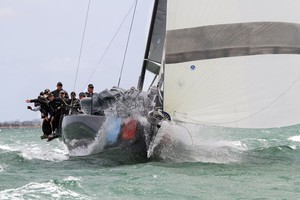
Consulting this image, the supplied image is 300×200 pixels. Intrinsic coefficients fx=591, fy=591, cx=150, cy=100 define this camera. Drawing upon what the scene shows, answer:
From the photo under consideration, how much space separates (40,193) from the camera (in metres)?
6.39

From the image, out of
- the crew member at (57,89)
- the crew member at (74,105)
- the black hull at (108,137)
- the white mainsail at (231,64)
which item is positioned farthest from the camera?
the crew member at (57,89)

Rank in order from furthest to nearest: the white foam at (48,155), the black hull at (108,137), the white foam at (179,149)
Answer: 1. the white foam at (48,155)
2. the white foam at (179,149)
3. the black hull at (108,137)

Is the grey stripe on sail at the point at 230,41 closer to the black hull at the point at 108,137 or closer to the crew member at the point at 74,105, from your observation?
the black hull at the point at 108,137

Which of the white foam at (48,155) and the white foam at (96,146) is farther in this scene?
the white foam at (48,155)

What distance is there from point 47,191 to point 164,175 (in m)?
1.66

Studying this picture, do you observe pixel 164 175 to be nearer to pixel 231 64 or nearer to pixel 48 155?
pixel 231 64

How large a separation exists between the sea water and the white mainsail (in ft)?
2.64

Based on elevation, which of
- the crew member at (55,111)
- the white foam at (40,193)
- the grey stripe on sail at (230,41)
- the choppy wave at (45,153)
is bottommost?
the white foam at (40,193)

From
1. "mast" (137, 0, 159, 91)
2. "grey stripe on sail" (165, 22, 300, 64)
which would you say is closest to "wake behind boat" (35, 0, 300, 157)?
"grey stripe on sail" (165, 22, 300, 64)

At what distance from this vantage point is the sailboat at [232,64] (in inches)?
329

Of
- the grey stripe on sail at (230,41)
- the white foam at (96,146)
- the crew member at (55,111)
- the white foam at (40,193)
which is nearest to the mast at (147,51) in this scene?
the crew member at (55,111)

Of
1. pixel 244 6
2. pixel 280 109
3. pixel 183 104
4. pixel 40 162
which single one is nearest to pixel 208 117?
pixel 183 104

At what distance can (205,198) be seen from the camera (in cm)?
612

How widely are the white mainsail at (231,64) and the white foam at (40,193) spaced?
239 centimetres
